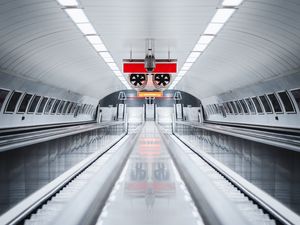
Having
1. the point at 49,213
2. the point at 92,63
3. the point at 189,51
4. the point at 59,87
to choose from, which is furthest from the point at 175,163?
the point at 59,87

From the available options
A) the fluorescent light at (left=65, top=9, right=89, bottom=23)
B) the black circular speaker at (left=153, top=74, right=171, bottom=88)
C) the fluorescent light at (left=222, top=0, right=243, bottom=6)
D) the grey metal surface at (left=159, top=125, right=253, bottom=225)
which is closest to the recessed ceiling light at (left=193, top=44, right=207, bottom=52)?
the black circular speaker at (left=153, top=74, right=171, bottom=88)

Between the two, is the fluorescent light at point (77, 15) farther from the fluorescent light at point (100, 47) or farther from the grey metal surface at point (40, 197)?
the grey metal surface at point (40, 197)

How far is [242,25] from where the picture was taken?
12.2 m

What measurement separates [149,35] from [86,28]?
8.93ft

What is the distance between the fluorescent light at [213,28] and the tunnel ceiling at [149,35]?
23cm

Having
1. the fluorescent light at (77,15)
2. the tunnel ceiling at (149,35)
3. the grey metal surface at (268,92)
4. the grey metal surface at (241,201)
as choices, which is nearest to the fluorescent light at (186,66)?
the tunnel ceiling at (149,35)

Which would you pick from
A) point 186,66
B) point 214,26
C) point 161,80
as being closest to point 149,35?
point 214,26

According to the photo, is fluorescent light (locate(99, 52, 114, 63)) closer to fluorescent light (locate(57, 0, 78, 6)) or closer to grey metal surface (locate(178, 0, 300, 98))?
grey metal surface (locate(178, 0, 300, 98))

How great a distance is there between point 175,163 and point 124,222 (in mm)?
5949

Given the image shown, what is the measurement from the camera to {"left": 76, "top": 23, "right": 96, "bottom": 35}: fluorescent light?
12541 millimetres

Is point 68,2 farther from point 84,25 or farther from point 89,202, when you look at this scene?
point 89,202

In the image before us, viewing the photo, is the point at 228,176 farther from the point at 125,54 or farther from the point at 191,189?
the point at 125,54

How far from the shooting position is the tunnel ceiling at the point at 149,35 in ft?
33.9

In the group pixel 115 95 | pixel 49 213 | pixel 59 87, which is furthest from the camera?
pixel 115 95
